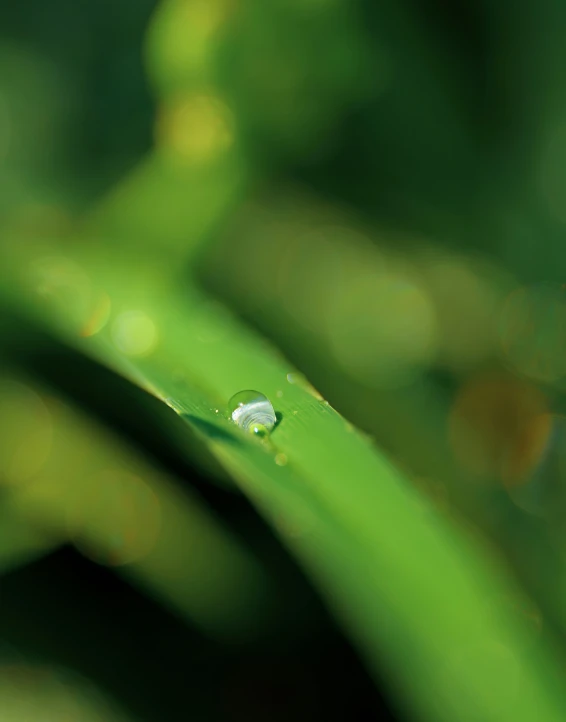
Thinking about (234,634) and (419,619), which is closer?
(419,619)

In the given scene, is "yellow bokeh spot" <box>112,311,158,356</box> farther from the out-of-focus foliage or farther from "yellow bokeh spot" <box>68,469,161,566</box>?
"yellow bokeh spot" <box>68,469,161,566</box>

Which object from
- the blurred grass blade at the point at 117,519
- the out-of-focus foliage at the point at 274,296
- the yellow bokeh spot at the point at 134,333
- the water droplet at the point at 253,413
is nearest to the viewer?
the water droplet at the point at 253,413

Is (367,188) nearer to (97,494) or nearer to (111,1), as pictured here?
(111,1)

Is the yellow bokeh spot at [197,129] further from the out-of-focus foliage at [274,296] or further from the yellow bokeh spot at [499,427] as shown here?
the yellow bokeh spot at [499,427]

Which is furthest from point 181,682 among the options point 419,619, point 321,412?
point 321,412

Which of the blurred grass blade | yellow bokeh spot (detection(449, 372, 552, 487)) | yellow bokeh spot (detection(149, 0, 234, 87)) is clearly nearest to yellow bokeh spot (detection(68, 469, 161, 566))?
the blurred grass blade

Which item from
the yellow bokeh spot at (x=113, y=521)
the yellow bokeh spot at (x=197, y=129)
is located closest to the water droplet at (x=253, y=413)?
the yellow bokeh spot at (x=113, y=521)

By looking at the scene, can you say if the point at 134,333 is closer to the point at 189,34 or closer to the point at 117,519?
the point at 117,519
